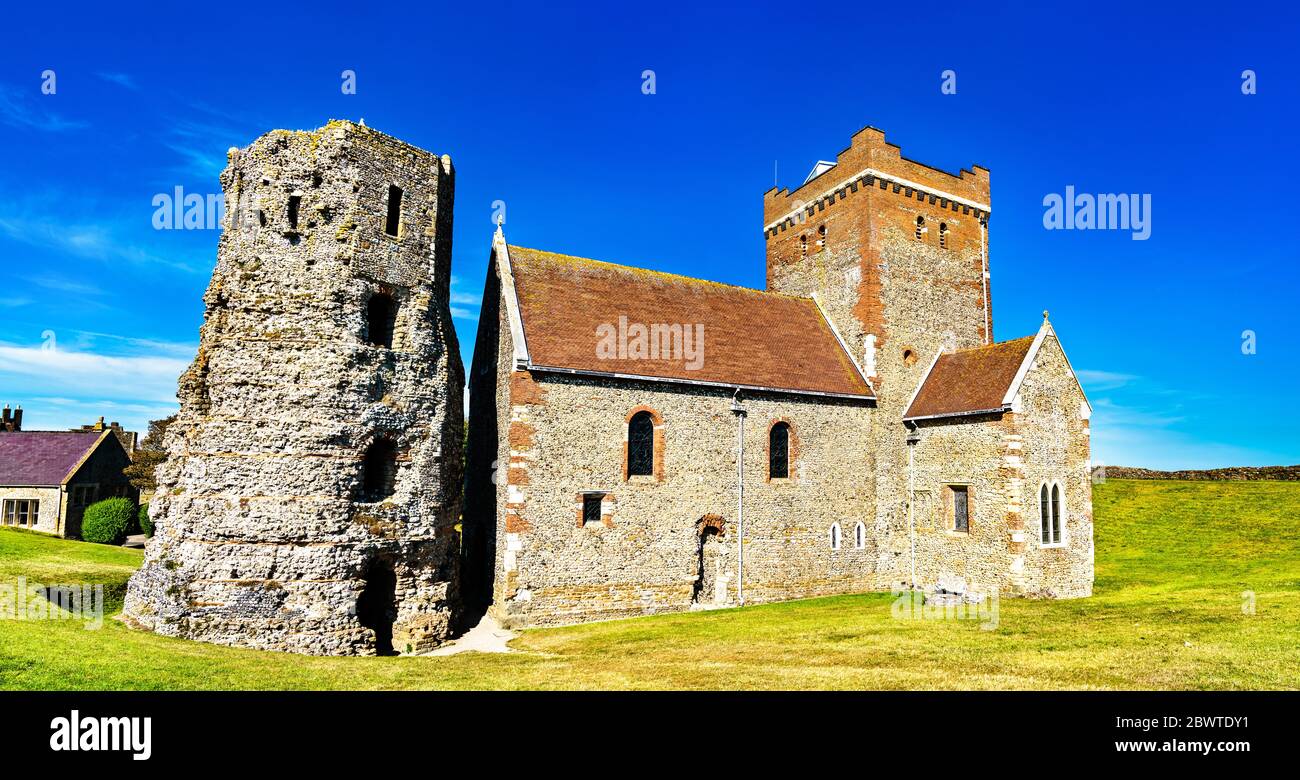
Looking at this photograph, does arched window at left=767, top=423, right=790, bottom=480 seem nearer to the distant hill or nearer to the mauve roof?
the distant hill

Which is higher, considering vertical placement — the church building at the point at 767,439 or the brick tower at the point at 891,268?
the brick tower at the point at 891,268

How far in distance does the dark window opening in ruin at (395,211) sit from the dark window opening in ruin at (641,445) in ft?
27.8

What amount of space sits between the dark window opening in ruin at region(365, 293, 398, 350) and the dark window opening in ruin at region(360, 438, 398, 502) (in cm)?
262

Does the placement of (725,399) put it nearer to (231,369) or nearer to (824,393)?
(824,393)

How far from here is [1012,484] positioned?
22125 millimetres

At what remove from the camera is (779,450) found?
24359 millimetres

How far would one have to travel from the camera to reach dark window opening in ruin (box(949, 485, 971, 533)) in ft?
77.6

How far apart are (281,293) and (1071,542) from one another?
23986 millimetres

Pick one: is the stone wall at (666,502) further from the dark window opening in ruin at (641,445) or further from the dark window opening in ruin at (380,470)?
the dark window opening in ruin at (380,470)

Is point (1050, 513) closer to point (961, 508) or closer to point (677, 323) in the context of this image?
point (961, 508)

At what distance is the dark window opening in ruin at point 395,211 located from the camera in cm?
1941

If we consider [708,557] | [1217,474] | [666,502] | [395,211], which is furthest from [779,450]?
[1217,474]

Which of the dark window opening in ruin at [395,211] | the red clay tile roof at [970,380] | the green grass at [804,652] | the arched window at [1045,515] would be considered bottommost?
the green grass at [804,652]

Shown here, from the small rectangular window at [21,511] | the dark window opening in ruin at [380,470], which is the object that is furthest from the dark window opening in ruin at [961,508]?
the small rectangular window at [21,511]
